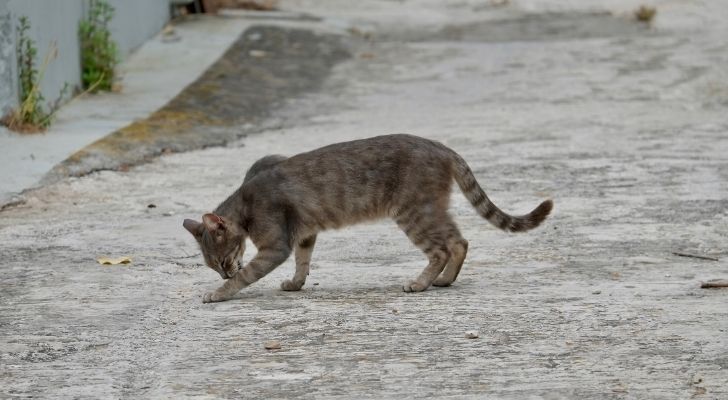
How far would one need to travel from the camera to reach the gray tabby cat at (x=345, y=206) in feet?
22.7

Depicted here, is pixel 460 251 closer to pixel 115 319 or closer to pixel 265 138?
pixel 115 319

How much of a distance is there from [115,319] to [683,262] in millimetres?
3338

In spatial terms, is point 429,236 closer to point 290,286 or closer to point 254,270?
point 290,286

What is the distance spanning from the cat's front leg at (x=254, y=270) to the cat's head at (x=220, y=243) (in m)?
0.11

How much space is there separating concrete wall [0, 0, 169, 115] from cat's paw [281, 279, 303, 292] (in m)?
5.35

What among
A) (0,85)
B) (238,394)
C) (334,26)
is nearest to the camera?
(238,394)

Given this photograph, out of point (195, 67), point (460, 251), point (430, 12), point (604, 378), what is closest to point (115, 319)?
point (460, 251)

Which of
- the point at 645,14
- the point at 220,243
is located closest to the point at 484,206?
the point at 220,243

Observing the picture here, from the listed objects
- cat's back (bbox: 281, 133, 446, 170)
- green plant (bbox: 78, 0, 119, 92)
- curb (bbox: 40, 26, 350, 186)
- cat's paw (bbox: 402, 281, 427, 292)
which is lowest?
curb (bbox: 40, 26, 350, 186)

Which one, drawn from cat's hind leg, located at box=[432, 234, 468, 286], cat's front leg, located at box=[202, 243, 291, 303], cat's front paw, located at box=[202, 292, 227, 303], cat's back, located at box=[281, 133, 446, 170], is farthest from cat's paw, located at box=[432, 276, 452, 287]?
cat's front paw, located at box=[202, 292, 227, 303]

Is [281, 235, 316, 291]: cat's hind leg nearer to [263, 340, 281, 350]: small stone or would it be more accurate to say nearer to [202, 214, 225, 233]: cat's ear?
[202, 214, 225, 233]: cat's ear

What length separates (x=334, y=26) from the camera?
2084 cm

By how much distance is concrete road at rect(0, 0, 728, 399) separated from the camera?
5.47 metres

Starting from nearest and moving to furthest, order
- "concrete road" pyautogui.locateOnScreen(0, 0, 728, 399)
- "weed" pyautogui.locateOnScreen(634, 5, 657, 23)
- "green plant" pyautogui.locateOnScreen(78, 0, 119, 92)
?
"concrete road" pyautogui.locateOnScreen(0, 0, 728, 399)
"green plant" pyautogui.locateOnScreen(78, 0, 119, 92)
"weed" pyautogui.locateOnScreen(634, 5, 657, 23)
